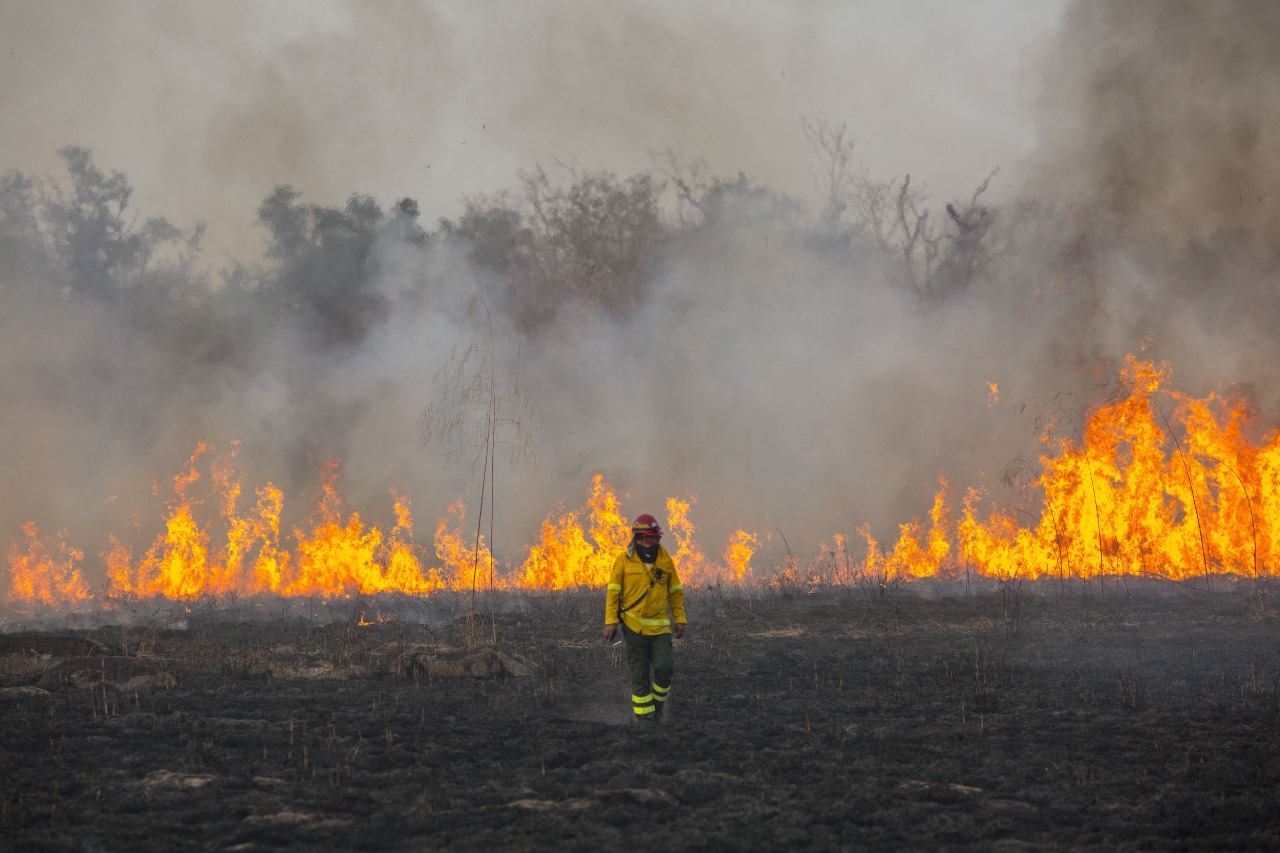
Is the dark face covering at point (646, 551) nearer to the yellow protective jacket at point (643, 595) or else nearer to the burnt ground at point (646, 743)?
the yellow protective jacket at point (643, 595)

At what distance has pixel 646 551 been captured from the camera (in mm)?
9109

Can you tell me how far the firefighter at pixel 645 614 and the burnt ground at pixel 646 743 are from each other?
345 mm

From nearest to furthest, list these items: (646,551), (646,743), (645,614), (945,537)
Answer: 1. (646,743)
2. (645,614)
3. (646,551)
4. (945,537)

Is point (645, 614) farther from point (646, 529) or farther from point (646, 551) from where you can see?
point (646, 529)

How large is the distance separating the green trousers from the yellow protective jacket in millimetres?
89

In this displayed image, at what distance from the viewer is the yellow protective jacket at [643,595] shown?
29.2 feet

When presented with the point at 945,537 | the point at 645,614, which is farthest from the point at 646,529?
the point at 945,537

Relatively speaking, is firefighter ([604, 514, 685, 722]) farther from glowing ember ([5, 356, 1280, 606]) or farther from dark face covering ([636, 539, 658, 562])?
glowing ember ([5, 356, 1280, 606])

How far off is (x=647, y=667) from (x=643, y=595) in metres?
0.65

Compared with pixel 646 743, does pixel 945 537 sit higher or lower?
higher

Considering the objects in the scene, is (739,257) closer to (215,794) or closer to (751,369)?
(751,369)

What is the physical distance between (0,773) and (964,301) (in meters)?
33.6

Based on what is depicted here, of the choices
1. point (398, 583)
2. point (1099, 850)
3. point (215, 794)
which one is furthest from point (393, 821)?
point (398, 583)

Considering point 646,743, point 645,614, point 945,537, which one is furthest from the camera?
point 945,537
